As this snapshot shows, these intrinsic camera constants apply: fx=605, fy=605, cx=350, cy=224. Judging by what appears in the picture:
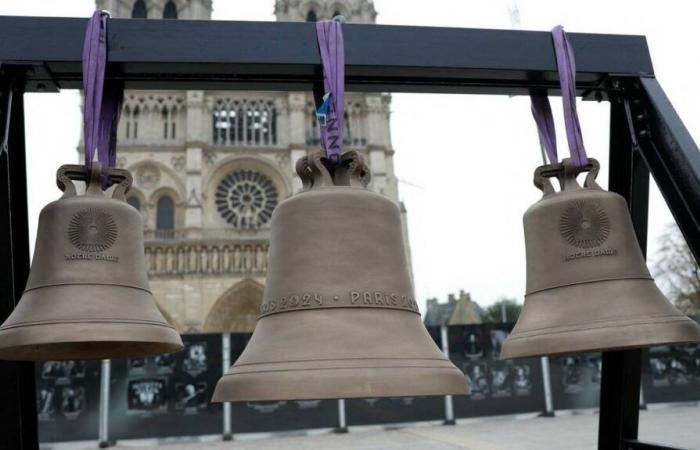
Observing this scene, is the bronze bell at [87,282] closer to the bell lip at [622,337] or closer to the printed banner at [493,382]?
the bell lip at [622,337]

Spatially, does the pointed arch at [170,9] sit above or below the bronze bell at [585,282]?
above

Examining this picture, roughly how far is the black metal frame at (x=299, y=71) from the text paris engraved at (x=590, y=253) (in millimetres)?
233

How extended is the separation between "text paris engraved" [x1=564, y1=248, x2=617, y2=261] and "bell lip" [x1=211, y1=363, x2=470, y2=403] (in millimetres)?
706

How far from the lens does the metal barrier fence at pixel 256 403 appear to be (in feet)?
31.8

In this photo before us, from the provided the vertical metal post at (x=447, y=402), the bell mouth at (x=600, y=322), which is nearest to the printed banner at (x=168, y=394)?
the vertical metal post at (x=447, y=402)

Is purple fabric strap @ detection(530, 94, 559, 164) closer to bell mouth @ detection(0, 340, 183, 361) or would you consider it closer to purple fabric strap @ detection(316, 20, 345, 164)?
purple fabric strap @ detection(316, 20, 345, 164)

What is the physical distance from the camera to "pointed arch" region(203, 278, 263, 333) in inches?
1047

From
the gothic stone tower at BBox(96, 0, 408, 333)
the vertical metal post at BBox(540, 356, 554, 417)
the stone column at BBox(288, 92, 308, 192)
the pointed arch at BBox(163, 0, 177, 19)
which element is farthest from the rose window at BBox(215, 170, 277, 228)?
the vertical metal post at BBox(540, 356, 554, 417)

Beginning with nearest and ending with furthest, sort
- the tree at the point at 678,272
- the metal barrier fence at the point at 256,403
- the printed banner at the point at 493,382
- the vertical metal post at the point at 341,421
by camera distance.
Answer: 1. the metal barrier fence at the point at 256,403
2. the vertical metal post at the point at 341,421
3. the printed banner at the point at 493,382
4. the tree at the point at 678,272

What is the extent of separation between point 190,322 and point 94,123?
83.0 ft

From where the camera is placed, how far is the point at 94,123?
1882 mm

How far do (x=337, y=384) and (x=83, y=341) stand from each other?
745mm

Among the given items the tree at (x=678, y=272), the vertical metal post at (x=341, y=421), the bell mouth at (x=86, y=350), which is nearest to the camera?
the bell mouth at (x=86, y=350)

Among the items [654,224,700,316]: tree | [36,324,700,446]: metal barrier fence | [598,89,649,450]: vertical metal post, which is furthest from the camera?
[654,224,700,316]: tree
